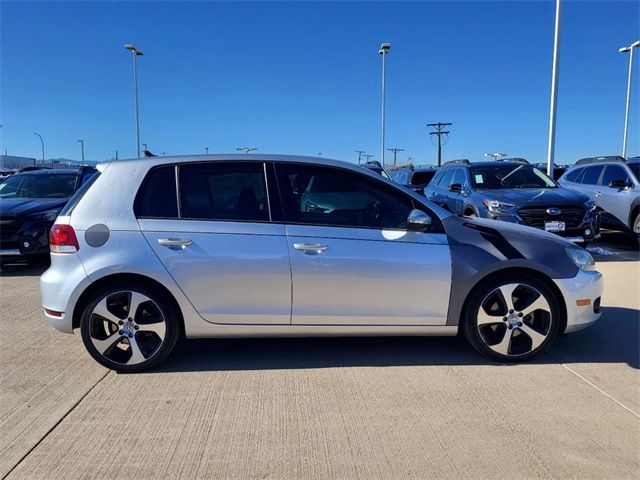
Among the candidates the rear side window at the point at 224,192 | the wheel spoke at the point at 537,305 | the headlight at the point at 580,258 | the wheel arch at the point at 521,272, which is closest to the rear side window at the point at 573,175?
the headlight at the point at 580,258

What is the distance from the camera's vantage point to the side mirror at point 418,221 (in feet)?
12.4

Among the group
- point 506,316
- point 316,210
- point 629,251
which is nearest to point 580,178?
point 629,251

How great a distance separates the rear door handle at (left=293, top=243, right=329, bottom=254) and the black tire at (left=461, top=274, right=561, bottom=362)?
1256 millimetres

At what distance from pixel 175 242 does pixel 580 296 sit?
321 cm

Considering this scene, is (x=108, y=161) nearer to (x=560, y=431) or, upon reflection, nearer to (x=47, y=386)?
(x=47, y=386)

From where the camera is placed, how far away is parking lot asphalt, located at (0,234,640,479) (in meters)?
2.67

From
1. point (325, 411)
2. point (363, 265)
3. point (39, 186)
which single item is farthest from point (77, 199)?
point (39, 186)

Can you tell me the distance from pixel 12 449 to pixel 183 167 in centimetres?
221

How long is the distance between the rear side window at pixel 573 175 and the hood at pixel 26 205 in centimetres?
1083

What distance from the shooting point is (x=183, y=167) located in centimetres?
394

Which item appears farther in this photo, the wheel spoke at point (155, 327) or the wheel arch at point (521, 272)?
the wheel arch at point (521, 272)

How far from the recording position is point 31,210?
7.70 meters

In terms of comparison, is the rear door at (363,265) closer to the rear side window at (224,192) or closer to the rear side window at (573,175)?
the rear side window at (224,192)

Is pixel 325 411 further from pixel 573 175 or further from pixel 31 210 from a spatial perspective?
pixel 573 175
